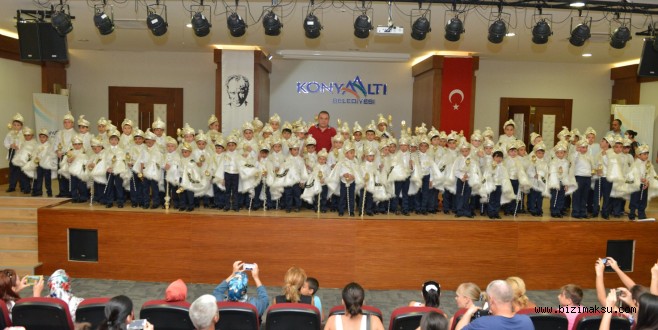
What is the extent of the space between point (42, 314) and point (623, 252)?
810 centimetres

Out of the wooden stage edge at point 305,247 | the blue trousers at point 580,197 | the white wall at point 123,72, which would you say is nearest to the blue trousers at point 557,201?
the blue trousers at point 580,197

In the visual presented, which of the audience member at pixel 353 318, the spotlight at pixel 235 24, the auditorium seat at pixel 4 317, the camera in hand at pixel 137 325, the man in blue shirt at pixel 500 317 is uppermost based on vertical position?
the spotlight at pixel 235 24

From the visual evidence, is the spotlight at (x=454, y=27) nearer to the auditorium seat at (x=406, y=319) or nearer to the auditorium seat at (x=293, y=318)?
the auditorium seat at (x=406, y=319)

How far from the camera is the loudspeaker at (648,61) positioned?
9.55 metres

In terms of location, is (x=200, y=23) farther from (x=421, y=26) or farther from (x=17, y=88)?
(x=17, y=88)

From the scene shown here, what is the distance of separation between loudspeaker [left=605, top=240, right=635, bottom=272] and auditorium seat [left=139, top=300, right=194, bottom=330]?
6.98 m

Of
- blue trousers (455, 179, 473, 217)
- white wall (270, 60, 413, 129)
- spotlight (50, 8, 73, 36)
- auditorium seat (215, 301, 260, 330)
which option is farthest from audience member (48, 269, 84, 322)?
white wall (270, 60, 413, 129)

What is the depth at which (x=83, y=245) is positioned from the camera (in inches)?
327

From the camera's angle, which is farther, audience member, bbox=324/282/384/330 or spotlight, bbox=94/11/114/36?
spotlight, bbox=94/11/114/36

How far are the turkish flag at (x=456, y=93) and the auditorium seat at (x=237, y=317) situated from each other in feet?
35.0

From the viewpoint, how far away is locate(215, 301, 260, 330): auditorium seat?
4039 mm

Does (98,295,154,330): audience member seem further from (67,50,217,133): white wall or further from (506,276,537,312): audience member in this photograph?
(67,50,217,133): white wall

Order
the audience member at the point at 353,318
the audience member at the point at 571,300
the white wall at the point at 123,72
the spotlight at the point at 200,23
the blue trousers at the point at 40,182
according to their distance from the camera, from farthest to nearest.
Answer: the white wall at the point at 123,72, the blue trousers at the point at 40,182, the spotlight at the point at 200,23, the audience member at the point at 571,300, the audience member at the point at 353,318

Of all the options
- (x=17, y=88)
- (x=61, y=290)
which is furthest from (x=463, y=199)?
(x=17, y=88)
